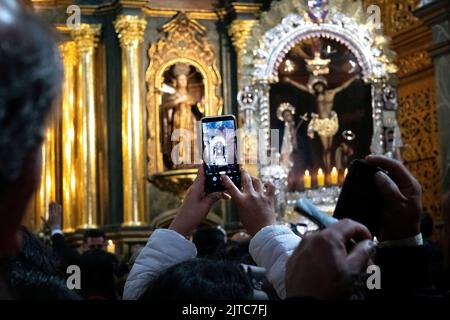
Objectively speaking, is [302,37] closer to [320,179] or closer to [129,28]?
[320,179]

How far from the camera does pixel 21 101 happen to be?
990 mm

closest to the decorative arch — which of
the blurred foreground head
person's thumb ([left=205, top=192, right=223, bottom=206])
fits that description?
person's thumb ([left=205, top=192, right=223, bottom=206])

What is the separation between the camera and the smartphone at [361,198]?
7.05ft

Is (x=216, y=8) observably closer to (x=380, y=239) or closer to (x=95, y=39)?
(x=95, y=39)

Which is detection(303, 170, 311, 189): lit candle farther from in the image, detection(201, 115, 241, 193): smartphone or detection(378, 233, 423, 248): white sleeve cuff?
detection(378, 233, 423, 248): white sleeve cuff

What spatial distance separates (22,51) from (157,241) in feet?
5.46

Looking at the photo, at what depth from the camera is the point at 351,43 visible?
11820 millimetres

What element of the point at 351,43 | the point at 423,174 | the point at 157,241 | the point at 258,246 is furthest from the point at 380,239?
the point at 351,43

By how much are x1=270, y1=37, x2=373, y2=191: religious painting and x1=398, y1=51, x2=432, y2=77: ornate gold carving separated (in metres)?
0.54

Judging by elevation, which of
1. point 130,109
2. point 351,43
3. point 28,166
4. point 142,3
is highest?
point 142,3

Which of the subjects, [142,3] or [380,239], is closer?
[380,239]

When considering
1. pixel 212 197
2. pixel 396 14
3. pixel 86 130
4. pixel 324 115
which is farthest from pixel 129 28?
pixel 212 197

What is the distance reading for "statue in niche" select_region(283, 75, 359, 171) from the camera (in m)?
12.0

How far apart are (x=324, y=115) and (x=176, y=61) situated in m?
2.39
